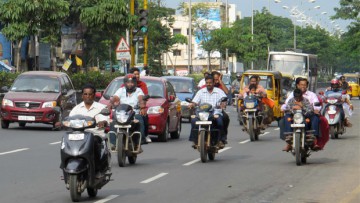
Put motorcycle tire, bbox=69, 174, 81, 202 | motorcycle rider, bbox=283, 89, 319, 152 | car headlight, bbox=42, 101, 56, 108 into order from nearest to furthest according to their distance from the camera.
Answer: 1. motorcycle tire, bbox=69, 174, 81, 202
2. motorcycle rider, bbox=283, 89, 319, 152
3. car headlight, bbox=42, 101, 56, 108

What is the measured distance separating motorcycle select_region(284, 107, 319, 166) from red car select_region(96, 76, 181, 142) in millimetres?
6643

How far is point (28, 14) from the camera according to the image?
46.6 m

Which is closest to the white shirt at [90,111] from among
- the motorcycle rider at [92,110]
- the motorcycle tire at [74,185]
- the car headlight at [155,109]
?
the motorcycle rider at [92,110]

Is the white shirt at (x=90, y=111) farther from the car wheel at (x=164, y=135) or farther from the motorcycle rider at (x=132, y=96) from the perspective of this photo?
the car wheel at (x=164, y=135)

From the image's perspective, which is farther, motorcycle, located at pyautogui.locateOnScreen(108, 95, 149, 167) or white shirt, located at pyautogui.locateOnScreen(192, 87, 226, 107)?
white shirt, located at pyautogui.locateOnScreen(192, 87, 226, 107)

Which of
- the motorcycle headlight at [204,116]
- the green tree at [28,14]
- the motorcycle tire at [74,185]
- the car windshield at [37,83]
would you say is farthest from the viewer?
the green tree at [28,14]

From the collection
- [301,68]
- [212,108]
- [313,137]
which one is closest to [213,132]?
[212,108]

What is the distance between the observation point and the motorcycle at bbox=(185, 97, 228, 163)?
18484 mm

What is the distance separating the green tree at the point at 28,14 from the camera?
46.0 m

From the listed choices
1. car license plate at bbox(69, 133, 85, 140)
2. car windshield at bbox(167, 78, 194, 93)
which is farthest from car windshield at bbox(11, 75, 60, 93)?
car license plate at bbox(69, 133, 85, 140)

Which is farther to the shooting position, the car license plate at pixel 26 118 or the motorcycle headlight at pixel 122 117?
the car license plate at pixel 26 118

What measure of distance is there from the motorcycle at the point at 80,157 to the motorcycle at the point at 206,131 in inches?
233

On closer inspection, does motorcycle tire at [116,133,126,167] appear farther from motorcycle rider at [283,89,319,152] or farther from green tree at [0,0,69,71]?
green tree at [0,0,69,71]

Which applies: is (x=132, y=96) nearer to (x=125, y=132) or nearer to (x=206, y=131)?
(x=125, y=132)
